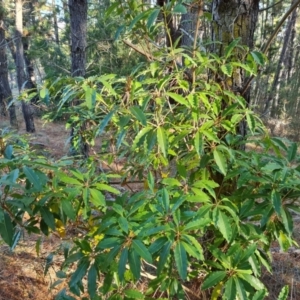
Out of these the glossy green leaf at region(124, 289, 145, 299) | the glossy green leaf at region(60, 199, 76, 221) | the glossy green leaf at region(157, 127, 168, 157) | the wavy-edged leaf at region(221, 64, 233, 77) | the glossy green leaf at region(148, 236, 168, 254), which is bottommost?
the glossy green leaf at region(124, 289, 145, 299)

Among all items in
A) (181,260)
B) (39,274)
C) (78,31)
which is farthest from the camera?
(78,31)

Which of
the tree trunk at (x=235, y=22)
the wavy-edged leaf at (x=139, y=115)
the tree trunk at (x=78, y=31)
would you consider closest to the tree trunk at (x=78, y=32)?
the tree trunk at (x=78, y=31)

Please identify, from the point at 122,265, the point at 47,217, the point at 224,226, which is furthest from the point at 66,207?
the point at 224,226

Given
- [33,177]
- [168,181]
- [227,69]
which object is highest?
[227,69]

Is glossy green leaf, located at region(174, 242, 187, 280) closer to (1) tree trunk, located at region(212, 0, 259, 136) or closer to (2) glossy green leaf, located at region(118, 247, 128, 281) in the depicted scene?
(2) glossy green leaf, located at region(118, 247, 128, 281)

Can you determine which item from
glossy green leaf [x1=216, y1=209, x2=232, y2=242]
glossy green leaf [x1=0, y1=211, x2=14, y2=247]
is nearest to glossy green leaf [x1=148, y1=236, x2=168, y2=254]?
glossy green leaf [x1=216, y1=209, x2=232, y2=242]

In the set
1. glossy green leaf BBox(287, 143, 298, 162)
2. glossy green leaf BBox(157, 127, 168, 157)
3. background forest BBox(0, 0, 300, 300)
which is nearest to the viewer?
background forest BBox(0, 0, 300, 300)

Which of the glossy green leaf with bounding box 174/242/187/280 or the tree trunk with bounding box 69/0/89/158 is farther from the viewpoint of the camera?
the tree trunk with bounding box 69/0/89/158

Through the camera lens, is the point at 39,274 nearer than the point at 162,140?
No

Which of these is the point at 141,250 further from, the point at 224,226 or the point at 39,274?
the point at 39,274

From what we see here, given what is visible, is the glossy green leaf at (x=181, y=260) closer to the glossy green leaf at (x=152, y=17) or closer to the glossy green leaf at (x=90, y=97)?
the glossy green leaf at (x=90, y=97)

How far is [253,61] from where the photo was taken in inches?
51.8

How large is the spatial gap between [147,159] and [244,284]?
62 centimetres

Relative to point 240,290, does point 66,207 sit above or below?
above
